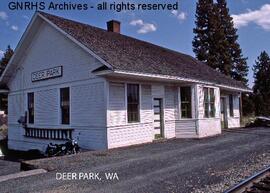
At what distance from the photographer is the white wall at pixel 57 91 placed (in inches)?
563

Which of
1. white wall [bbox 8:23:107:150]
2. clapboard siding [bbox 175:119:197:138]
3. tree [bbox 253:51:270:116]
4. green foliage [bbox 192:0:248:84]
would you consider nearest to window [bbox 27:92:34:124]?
white wall [bbox 8:23:107:150]

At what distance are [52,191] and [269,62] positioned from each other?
5090 cm

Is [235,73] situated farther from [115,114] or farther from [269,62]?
[115,114]

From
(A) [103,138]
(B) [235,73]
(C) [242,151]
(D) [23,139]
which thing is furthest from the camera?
(B) [235,73]

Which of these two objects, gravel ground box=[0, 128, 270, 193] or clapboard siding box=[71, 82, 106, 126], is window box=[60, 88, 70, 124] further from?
gravel ground box=[0, 128, 270, 193]

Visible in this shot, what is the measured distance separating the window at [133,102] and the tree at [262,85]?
35050mm

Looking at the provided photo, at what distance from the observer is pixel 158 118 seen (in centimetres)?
1712

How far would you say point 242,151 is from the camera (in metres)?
12.1

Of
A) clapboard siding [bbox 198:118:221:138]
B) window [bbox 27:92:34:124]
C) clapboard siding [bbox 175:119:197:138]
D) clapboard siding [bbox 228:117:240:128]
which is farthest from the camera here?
clapboard siding [bbox 228:117:240:128]

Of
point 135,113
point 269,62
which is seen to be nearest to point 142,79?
point 135,113

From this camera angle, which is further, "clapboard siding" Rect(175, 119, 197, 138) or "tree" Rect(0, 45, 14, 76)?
"tree" Rect(0, 45, 14, 76)

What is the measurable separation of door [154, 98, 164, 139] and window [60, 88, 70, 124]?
4.58 m

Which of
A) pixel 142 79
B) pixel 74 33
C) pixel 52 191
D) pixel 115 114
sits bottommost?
pixel 52 191

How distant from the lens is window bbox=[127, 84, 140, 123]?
1500cm
